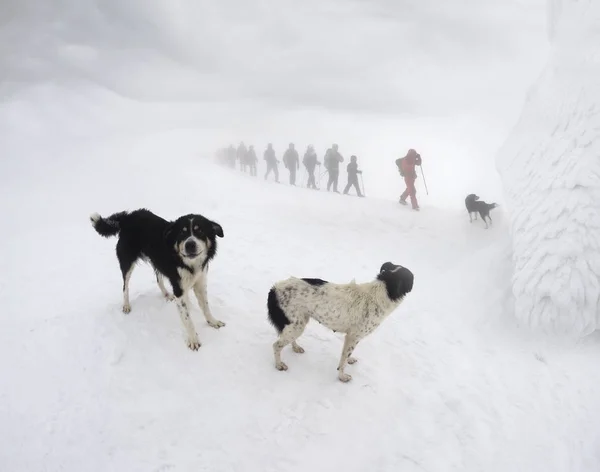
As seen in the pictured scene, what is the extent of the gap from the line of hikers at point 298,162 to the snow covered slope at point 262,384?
30.3ft

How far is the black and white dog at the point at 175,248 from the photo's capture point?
426cm

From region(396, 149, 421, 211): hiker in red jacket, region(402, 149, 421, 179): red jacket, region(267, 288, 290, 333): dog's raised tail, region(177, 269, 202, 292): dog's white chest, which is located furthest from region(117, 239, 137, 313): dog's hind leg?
region(402, 149, 421, 179): red jacket

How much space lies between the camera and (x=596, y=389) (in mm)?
4723

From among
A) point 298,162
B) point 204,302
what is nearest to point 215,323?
point 204,302

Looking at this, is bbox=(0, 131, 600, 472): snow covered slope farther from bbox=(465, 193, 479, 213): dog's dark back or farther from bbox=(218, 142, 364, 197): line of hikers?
bbox=(218, 142, 364, 197): line of hikers

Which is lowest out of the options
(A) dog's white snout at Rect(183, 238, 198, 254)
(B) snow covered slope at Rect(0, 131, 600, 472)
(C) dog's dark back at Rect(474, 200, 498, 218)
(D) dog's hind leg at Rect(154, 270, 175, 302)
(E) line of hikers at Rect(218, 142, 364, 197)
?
(B) snow covered slope at Rect(0, 131, 600, 472)

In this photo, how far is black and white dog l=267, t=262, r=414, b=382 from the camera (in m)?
4.18

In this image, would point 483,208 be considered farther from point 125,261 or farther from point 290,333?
point 125,261

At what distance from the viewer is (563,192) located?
20.3 feet

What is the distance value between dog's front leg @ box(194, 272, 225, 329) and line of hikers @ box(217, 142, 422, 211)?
32.0 ft

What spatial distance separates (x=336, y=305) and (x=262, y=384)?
142 centimetres

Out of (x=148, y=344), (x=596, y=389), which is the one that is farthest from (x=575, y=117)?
(x=148, y=344)

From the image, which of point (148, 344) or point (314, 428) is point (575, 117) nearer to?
point (314, 428)

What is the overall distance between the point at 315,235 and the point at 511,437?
7391mm
